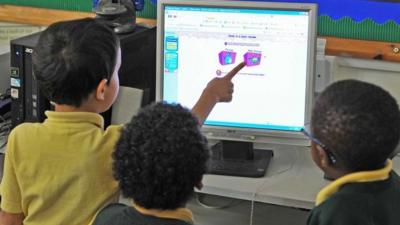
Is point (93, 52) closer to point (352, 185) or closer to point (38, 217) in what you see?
point (38, 217)

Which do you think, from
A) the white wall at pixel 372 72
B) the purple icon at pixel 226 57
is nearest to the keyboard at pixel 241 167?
the purple icon at pixel 226 57

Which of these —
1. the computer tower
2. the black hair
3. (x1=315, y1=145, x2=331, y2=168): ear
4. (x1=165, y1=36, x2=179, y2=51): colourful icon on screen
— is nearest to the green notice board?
the computer tower

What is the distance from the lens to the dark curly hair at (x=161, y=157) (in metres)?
1.16

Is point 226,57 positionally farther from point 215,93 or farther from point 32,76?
point 32,76

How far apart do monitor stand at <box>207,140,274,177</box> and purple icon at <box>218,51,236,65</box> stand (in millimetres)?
232

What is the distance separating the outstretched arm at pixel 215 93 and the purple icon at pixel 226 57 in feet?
0.13

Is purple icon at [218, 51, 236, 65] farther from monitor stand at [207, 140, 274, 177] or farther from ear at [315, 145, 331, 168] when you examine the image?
ear at [315, 145, 331, 168]

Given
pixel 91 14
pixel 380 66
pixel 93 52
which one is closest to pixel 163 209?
pixel 93 52

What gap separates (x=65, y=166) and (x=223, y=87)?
1.84 feet

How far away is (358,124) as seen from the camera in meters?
1.22

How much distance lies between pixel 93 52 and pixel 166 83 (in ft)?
1.76

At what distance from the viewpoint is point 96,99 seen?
1479 mm

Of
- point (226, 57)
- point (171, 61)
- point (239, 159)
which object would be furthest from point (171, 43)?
point (239, 159)

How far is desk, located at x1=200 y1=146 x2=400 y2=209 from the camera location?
1753 millimetres
